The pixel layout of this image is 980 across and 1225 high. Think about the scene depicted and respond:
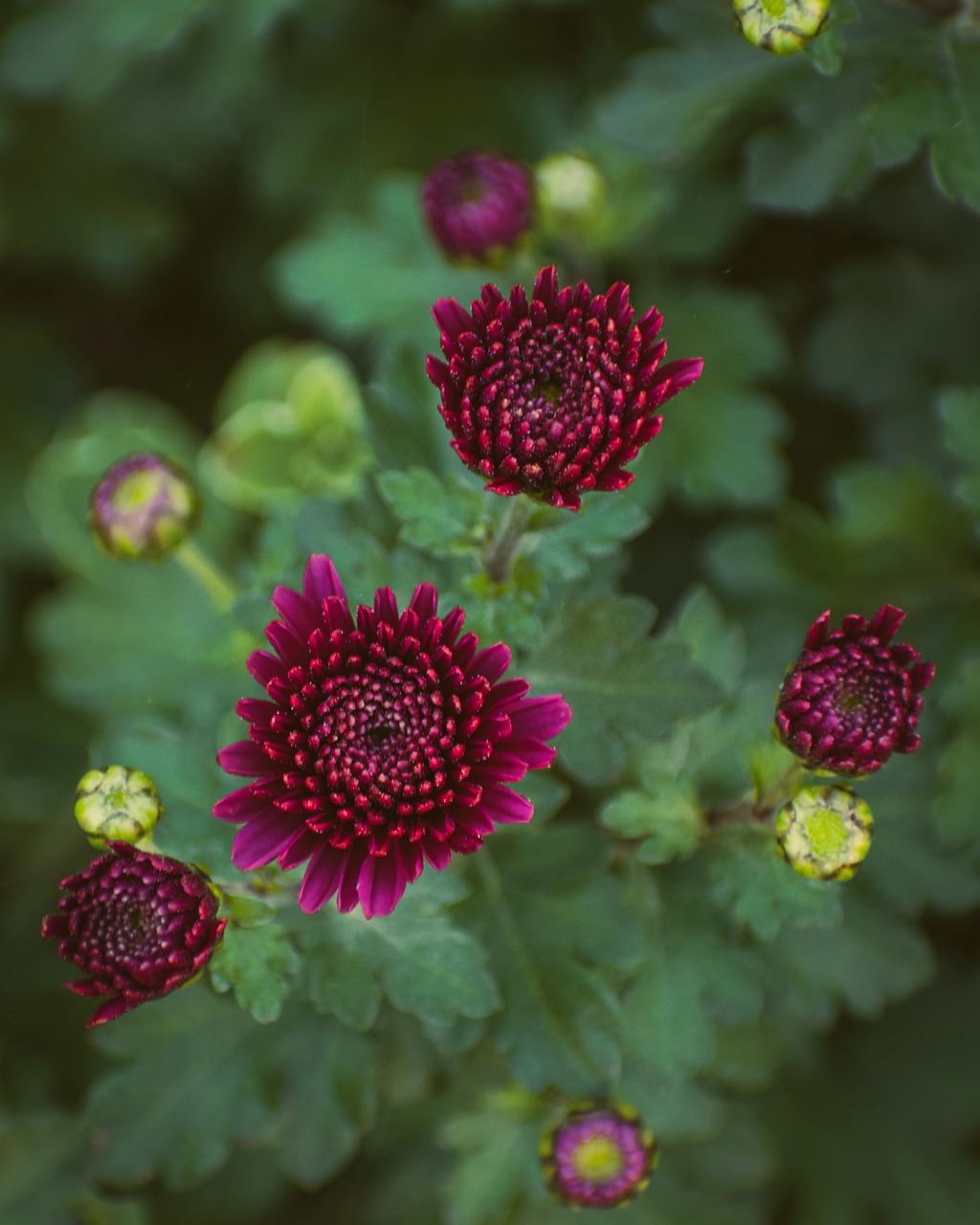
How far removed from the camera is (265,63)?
298 centimetres

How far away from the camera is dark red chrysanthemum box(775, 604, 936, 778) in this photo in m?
1.37

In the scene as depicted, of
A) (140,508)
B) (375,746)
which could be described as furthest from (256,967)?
(140,508)

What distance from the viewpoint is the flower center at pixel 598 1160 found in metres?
1.68

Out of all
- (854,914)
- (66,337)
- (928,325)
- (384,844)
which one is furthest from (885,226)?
(66,337)

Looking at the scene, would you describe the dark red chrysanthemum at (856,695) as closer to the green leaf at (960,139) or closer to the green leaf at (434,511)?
the green leaf at (434,511)

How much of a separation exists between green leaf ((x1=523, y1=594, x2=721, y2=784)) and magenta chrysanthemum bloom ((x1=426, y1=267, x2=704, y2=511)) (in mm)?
358

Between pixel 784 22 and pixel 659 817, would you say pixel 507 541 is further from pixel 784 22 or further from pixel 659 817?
pixel 784 22

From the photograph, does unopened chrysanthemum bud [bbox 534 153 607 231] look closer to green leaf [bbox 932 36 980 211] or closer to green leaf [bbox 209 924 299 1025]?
green leaf [bbox 932 36 980 211]

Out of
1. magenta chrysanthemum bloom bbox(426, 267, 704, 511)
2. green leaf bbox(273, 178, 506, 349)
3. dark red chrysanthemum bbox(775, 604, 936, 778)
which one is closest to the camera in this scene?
magenta chrysanthemum bloom bbox(426, 267, 704, 511)

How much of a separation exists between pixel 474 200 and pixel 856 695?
3.75 ft

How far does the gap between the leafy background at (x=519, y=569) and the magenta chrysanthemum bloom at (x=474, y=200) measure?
0.50 feet

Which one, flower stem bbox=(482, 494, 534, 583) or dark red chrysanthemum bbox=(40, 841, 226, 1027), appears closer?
dark red chrysanthemum bbox=(40, 841, 226, 1027)

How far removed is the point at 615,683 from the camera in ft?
5.21

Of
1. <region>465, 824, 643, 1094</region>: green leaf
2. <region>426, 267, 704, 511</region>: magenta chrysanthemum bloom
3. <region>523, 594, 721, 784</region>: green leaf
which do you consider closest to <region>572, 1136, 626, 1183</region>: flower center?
<region>465, 824, 643, 1094</region>: green leaf
